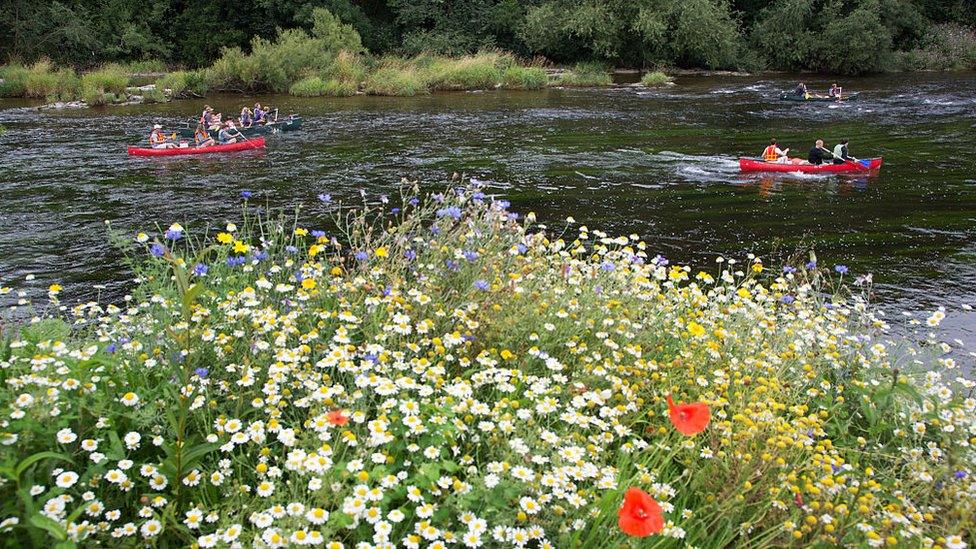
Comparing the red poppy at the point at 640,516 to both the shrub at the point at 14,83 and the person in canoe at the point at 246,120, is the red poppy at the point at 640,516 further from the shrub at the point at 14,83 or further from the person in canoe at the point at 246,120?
the shrub at the point at 14,83

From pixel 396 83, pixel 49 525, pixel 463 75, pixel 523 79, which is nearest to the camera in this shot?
pixel 49 525

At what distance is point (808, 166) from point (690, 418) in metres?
14.9

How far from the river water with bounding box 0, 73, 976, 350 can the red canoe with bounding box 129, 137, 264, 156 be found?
0.24 m

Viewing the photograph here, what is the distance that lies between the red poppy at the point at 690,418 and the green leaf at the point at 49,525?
197 cm

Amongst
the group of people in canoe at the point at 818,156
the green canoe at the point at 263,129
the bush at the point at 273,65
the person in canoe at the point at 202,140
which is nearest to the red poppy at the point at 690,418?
the group of people in canoe at the point at 818,156

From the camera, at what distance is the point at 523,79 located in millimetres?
33125

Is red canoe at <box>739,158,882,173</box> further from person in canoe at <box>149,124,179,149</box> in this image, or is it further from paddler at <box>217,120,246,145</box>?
person in canoe at <box>149,124,179,149</box>

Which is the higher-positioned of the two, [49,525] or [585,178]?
[49,525]

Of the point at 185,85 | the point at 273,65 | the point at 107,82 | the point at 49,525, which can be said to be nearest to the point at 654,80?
the point at 273,65

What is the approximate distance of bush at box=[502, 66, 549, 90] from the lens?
3306 centimetres

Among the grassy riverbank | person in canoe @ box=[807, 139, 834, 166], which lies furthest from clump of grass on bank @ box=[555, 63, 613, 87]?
A: the grassy riverbank

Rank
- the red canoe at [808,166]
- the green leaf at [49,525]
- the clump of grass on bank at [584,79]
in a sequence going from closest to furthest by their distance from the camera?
the green leaf at [49,525], the red canoe at [808,166], the clump of grass on bank at [584,79]

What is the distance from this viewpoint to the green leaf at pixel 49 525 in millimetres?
2119

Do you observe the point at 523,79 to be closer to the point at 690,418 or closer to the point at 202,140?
the point at 202,140
